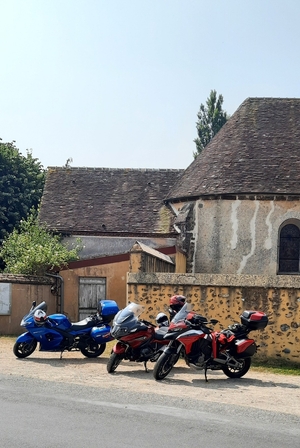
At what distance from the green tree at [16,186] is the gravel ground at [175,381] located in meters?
18.0

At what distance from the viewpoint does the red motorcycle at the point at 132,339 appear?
38.8 feet

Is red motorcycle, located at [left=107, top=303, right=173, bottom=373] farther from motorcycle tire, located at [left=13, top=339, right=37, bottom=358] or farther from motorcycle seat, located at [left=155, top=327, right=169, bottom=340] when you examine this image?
motorcycle tire, located at [left=13, top=339, right=37, bottom=358]

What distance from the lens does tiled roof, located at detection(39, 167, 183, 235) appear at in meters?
24.8

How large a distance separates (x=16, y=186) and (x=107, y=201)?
8.05 meters

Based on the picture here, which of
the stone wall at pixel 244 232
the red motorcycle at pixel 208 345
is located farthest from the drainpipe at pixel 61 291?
the red motorcycle at pixel 208 345

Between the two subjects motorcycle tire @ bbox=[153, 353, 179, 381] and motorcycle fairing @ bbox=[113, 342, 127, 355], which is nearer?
motorcycle tire @ bbox=[153, 353, 179, 381]

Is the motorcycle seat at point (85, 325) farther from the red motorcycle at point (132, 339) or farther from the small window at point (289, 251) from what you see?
the small window at point (289, 251)

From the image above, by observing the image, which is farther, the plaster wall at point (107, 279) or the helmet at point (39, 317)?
the plaster wall at point (107, 279)

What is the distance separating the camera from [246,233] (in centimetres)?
2064

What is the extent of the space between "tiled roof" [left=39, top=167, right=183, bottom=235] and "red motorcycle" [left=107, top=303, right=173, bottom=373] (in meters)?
12.1

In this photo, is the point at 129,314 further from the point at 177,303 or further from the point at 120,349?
the point at 177,303

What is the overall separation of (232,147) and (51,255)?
695 centimetres

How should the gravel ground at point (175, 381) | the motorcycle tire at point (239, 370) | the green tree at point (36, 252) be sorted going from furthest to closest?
the green tree at point (36, 252) → the motorcycle tire at point (239, 370) → the gravel ground at point (175, 381)

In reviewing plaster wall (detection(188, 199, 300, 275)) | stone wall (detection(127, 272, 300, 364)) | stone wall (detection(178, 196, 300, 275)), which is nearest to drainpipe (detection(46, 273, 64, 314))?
stone wall (detection(178, 196, 300, 275))
